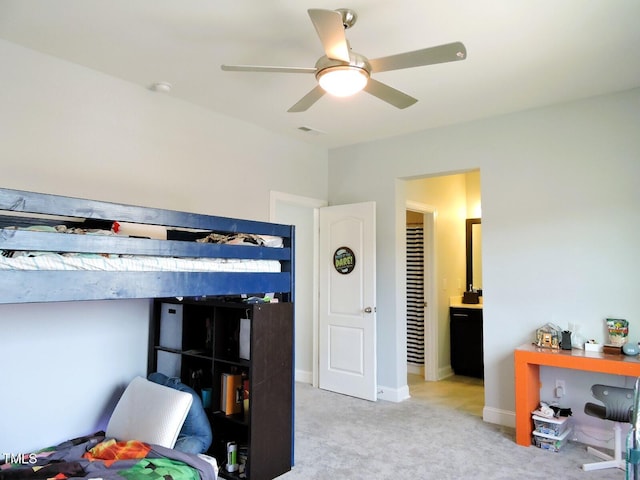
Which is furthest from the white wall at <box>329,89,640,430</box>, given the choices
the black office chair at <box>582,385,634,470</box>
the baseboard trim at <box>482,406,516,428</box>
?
the black office chair at <box>582,385,634,470</box>

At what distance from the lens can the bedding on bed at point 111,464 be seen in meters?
2.05

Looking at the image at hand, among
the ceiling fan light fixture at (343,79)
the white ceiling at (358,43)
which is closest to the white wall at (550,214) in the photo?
the white ceiling at (358,43)

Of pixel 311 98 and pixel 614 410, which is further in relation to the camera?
pixel 614 410

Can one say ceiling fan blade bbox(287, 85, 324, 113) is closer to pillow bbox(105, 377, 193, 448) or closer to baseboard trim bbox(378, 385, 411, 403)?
pillow bbox(105, 377, 193, 448)

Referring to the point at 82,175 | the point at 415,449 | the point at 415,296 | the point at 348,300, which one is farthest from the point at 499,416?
the point at 82,175

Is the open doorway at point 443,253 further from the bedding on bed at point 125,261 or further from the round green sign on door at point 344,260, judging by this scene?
the bedding on bed at point 125,261

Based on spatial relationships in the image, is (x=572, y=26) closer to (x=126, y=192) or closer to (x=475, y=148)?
(x=475, y=148)

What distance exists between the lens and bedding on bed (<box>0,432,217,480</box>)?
205cm

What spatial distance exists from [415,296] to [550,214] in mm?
2259

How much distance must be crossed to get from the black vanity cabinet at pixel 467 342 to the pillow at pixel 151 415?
3.79 meters

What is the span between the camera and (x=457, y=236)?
5.79 meters

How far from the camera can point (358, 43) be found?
8.71 feet

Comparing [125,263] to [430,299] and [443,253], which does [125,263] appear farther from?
[443,253]

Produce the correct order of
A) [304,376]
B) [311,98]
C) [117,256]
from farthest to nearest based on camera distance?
[304,376], [311,98], [117,256]
